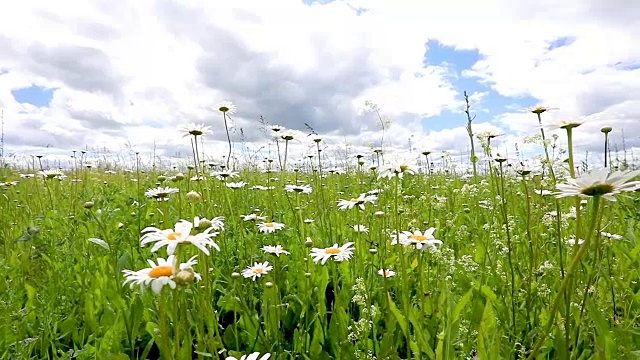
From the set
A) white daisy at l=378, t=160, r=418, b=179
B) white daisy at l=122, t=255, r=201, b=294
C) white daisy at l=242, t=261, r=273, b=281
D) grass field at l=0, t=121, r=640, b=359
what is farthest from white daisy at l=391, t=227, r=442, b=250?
white daisy at l=122, t=255, r=201, b=294

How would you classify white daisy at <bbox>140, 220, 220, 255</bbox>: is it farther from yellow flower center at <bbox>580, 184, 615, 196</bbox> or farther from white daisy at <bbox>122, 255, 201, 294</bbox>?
yellow flower center at <bbox>580, 184, 615, 196</bbox>

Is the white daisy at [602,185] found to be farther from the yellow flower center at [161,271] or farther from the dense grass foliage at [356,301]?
the yellow flower center at [161,271]

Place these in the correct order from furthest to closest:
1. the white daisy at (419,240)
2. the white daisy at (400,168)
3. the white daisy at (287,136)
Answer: the white daisy at (287,136)
the white daisy at (400,168)
the white daisy at (419,240)

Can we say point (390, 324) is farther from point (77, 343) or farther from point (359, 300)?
point (77, 343)

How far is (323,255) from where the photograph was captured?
1.87m

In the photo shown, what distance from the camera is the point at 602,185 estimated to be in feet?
2.85

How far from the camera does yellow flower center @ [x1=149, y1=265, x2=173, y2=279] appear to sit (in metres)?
1.07

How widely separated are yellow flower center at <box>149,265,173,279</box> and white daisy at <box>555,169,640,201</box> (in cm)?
86

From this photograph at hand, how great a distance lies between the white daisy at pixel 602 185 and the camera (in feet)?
2.79

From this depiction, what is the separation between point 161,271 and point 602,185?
3.13 ft

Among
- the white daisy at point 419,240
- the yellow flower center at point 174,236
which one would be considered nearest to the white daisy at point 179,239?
the yellow flower center at point 174,236

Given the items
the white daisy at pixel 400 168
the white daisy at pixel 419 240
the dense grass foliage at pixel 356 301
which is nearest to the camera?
the dense grass foliage at pixel 356 301

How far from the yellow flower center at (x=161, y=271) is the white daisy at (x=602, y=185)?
86 centimetres

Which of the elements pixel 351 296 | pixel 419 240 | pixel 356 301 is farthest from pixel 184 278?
pixel 351 296
